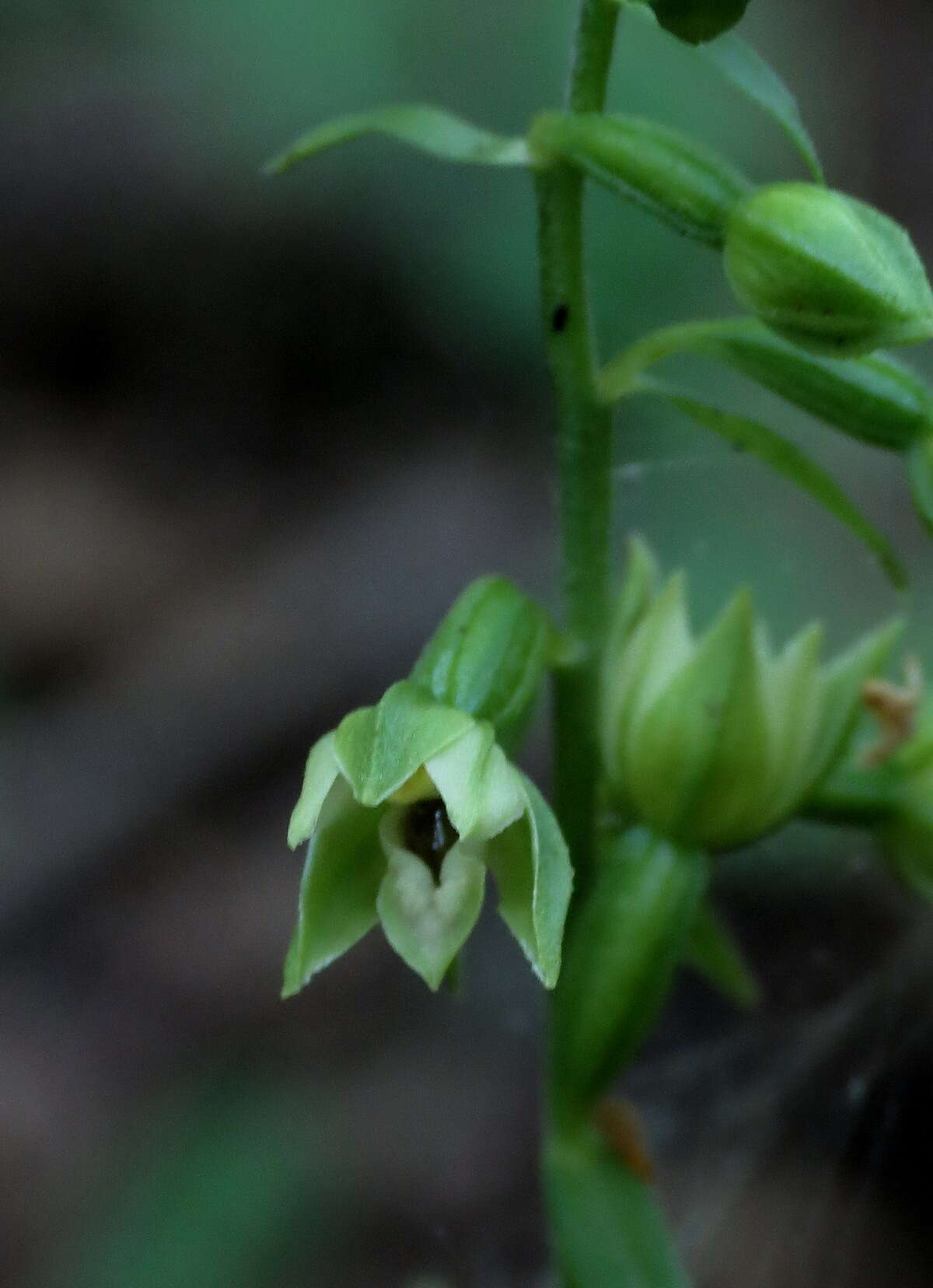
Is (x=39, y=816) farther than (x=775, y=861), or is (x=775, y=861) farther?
(x=39, y=816)

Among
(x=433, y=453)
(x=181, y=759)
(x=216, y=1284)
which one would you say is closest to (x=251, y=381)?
(x=433, y=453)

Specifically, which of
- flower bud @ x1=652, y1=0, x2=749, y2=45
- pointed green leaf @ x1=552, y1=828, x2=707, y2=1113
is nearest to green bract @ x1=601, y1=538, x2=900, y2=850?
pointed green leaf @ x1=552, y1=828, x2=707, y2=1113

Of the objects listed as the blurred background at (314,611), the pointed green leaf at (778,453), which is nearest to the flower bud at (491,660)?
the pointed green leaf at (778,453)

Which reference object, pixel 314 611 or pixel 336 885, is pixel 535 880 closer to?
pixel 336 885

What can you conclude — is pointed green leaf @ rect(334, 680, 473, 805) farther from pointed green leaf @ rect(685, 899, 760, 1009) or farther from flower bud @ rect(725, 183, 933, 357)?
pointed green leaf @ rect(685, 899, 760, 1009)

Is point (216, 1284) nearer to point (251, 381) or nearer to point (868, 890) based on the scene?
point (868, 890)

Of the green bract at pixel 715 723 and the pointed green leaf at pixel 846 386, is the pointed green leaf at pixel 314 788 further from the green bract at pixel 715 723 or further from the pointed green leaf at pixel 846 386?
the pointed green leaf at pixel 846 386
